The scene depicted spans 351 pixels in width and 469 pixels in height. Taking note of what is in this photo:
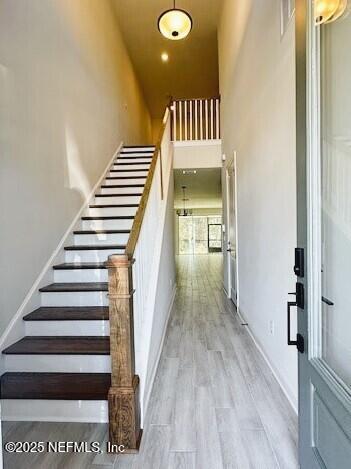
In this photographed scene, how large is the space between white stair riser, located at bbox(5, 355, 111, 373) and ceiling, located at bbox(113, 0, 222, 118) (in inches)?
223

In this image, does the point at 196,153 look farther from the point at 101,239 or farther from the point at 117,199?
the point at 101,239

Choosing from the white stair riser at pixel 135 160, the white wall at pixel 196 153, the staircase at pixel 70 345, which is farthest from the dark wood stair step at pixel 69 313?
the white wall at pixel 196 153

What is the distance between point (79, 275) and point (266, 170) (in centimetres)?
227

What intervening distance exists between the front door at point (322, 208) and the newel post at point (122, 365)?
3.23ft

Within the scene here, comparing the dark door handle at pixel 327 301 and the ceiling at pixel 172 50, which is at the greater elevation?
the ceiling at pixel 172 50

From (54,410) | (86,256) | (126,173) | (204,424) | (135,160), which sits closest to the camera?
Result: (204,424)

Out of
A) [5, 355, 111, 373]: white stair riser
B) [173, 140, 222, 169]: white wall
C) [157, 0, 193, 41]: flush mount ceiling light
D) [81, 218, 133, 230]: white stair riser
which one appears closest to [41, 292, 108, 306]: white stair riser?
[5, 355, 111, 373]: white stair riser

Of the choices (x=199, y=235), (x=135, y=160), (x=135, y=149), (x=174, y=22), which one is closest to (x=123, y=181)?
(x=135, y=160)

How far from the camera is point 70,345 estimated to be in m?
2.54

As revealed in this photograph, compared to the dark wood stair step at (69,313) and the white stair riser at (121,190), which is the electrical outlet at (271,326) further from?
the white stair riser at (121,190)

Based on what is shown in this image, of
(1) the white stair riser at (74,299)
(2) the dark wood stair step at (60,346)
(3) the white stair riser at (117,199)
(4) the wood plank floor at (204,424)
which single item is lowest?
(4) the wood plank floor at (204,424)

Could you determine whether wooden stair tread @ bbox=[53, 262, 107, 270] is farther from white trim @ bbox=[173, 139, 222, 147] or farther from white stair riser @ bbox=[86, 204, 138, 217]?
white trim @ bbox=[173, 139, 222, 147]

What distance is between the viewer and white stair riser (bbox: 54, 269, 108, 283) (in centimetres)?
A: 343

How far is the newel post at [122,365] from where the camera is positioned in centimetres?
188
